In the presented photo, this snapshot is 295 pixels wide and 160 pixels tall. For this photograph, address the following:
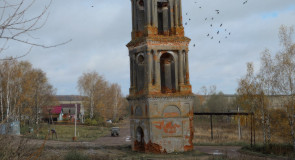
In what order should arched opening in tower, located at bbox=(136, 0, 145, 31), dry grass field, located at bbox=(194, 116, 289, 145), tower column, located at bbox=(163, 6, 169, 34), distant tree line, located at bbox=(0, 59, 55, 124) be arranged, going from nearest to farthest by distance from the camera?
tower column, located at bbox=(163, 6, 169, 34), arched opening in tower, located at bbox=(136, 0, 145, 31), dry grass field, located at bbox=(194, 116, 289, 145), distant tree line, located at bbox=(0, 59, 55, 124)

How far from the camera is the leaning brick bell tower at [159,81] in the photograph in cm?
1708

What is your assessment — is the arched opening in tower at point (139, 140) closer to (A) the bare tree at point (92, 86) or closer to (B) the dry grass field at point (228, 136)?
(B) the dry grass field at point (228, 136)

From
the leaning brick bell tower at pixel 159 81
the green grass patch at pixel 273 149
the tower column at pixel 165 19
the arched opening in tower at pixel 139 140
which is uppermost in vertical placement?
the tower column at pixel 165 19

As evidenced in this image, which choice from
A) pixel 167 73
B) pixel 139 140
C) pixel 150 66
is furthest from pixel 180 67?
pixel 139 140

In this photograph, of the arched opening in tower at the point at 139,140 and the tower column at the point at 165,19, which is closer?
the arched opening in tower at the point at 139,140

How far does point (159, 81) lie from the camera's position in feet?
57.8

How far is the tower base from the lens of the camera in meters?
16.9

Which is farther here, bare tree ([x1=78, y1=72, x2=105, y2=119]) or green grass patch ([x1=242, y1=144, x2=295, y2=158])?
bare tree ([x1=78, y1=72, x2=105, y2=119])

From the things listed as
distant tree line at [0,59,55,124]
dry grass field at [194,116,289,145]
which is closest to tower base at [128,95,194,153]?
dry grass field at [194,116,289,145]

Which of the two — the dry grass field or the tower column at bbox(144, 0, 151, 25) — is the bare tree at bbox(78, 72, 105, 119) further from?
the tower column at bbox(144, 0, 151, 25)

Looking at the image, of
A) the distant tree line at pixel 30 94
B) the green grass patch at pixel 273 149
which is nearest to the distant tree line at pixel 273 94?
the green grass patch at pixel 273 149

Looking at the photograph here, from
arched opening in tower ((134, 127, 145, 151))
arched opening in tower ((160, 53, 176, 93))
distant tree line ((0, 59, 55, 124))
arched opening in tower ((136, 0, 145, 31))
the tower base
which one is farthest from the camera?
distant tree line ((0, 59, 55, 124))

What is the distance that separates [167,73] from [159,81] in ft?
A: 6.15

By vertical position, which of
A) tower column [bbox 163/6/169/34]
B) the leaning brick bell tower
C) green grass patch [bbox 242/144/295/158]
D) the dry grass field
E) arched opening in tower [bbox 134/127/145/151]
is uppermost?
tower column [bbox 163/6/169/34]
